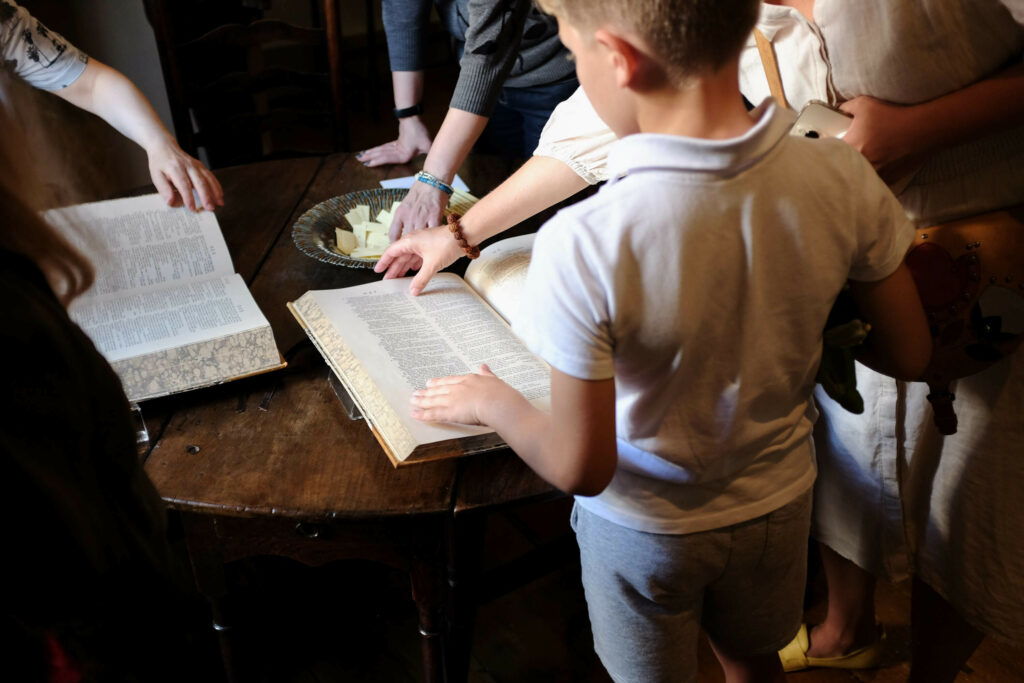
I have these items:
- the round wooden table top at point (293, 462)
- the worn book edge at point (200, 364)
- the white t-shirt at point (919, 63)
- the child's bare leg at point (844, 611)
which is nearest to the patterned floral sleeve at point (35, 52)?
the round wooden table top at point (293, 462)

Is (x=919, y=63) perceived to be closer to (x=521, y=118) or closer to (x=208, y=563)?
(x=208, y=563)

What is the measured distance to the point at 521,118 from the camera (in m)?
1.96

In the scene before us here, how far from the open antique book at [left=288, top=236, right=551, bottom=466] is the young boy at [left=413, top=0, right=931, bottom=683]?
0.05 meters

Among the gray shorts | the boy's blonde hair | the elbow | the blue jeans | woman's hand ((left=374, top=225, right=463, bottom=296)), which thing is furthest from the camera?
the blue jeans

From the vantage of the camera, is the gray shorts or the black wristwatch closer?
the gray shorts

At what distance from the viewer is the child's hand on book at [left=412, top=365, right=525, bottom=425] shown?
824 mm

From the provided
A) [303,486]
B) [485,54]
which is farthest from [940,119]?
[485,54]

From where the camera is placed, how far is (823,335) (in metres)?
0.78

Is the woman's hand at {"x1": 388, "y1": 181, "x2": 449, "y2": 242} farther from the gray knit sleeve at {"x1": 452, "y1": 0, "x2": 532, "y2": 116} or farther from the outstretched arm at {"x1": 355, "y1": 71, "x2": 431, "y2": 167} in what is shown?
the outstretched arm at {"x1": 355, "y1": 71, "x2": 431, "y2": 167}

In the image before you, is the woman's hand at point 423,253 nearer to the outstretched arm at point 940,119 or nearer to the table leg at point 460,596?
the table leg at point 460,596

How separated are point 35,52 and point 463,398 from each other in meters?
1.17

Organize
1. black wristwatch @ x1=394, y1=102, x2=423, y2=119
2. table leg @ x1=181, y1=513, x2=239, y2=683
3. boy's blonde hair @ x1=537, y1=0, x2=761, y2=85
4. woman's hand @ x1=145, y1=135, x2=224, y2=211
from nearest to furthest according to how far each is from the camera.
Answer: boy's blonde hair @ x1=537, y1=0, x2=761, y2=85, table leg @ x1=181, y1=513, x2=239, y2=683, woman's hand @ x1=145, y1=135, x2=224, y2=211, black wristwatch @ x1=394, y1=102, x2=423, y2=119

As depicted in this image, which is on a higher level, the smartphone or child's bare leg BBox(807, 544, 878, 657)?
the smartphone

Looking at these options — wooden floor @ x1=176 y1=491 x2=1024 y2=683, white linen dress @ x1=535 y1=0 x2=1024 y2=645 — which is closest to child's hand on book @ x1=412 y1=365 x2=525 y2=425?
white linen dress @ x1=535 y1=0 x2=1024 y2=645
